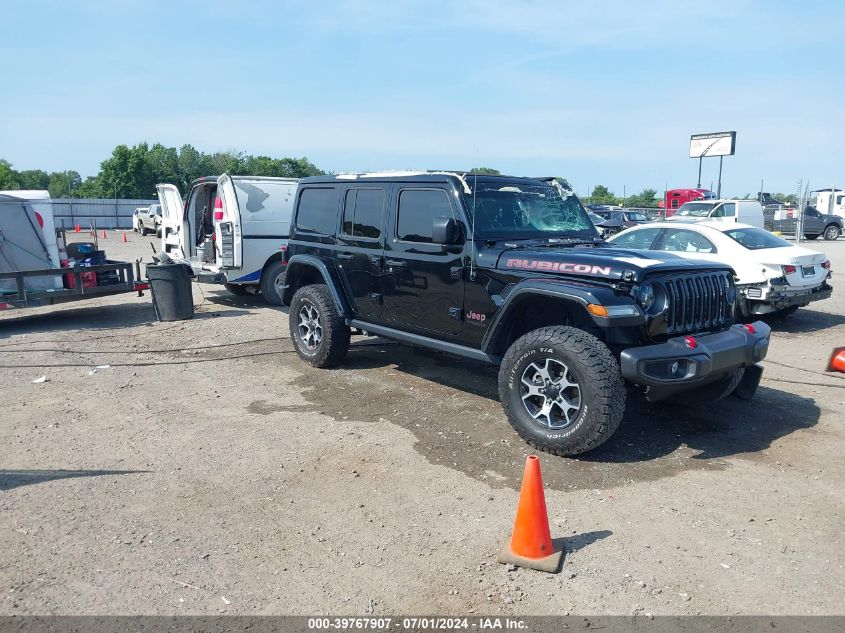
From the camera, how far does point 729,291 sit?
18.0 feet

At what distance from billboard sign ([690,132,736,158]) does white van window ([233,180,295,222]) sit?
3953 centimetres

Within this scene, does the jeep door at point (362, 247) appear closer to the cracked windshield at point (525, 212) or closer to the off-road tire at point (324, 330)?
the off-road tire at point (324, 330)

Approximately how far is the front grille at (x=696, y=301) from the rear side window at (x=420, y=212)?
2039mm

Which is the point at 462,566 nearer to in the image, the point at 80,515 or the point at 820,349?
the point at 80,515

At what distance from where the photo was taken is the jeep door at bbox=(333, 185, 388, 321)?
21.9 feet

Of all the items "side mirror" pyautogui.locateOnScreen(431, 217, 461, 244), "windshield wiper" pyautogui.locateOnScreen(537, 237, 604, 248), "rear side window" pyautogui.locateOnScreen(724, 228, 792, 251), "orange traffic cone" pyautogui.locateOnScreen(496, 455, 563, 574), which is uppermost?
"side mirror" pyautogui.locateOnScreen(431, 217, 461, 244)

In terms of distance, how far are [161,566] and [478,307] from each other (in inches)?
125

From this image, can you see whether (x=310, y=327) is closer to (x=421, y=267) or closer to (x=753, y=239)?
(x=421, y=267)

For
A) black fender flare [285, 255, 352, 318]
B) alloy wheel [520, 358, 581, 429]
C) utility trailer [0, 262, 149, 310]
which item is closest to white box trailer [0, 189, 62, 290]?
utility trailer [0, 262, 149, 310]

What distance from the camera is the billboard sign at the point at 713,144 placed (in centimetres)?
4338

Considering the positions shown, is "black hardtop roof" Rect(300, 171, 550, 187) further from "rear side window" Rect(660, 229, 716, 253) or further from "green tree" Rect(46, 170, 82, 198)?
"green tree" Rect(46, 170, 82, 198)

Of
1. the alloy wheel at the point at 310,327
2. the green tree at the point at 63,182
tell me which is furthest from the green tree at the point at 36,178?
the alloy wheel at the point at 310,327

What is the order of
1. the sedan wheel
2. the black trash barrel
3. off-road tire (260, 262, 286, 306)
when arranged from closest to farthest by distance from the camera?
the black trash barrel → off-road tire (260, 262, 286, 306) → the sedan wheel

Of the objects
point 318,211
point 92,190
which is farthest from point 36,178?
point 318,211
